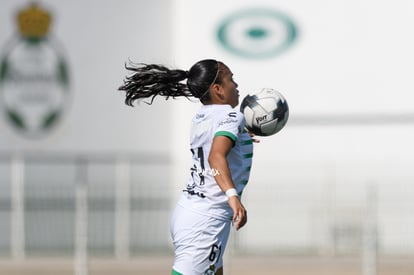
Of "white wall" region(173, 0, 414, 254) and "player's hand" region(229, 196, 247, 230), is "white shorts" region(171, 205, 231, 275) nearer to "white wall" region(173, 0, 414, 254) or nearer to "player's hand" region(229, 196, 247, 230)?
"player's hand" region(229, 196, 247, 230)

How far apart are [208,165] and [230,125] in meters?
0.31

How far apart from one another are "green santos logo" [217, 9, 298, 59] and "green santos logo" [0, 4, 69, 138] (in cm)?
283

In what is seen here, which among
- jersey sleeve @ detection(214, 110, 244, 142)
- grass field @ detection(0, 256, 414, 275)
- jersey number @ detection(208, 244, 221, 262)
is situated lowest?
grass field @ detection(0, 256, 414, 275)

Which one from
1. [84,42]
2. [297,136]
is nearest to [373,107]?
[297,136]

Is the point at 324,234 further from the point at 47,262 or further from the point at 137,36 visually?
the point at 137,36

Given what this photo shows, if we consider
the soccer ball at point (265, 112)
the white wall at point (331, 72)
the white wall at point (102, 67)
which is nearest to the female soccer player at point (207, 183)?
the soccer ball at point (265, 112)

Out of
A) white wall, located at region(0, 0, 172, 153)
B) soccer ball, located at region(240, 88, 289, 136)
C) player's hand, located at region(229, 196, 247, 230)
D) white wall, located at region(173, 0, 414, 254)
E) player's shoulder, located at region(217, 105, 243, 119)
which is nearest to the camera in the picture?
player's hand, located at region(229, 196, 247, 230)

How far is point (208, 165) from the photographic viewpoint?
22.5ft

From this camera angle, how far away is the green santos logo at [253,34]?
63.2 ft

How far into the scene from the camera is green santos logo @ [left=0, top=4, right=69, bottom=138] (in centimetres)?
2005

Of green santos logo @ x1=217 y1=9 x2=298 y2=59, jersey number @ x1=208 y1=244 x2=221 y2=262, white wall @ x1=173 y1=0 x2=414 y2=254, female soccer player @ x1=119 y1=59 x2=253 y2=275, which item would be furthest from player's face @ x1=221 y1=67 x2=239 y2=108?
green santos logo @ x1=217 y1=9 x2=298 y2=59

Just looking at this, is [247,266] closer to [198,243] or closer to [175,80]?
[175,80]

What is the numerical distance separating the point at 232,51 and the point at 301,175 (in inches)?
162

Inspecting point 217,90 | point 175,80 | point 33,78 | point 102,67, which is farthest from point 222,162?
point 33,78
